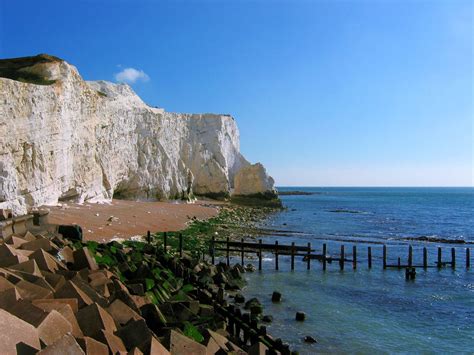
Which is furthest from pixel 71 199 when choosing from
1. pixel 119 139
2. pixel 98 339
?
pixel 98 339

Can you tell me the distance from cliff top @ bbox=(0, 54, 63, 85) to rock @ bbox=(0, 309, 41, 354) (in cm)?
2754

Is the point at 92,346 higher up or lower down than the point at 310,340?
higher up

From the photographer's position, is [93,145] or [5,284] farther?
[93,145]

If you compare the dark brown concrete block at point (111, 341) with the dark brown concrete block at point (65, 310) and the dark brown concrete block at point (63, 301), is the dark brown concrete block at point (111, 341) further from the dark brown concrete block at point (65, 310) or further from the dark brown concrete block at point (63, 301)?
the dark brown concrete block at point (63, 301)

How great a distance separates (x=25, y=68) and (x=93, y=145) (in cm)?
789

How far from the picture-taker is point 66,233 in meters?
13.9

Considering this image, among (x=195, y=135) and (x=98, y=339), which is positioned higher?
(x=195, y=135)

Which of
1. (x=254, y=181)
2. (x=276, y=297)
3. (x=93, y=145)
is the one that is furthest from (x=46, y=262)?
(x=254, y=181)

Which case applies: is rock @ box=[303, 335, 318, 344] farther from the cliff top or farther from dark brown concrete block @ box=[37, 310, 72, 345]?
the cliff top

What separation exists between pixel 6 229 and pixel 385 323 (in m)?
10.7

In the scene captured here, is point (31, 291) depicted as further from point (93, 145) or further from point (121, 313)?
point (93, 145)

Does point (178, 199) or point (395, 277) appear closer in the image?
point (395, 277)

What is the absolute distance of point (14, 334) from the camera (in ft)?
13.8

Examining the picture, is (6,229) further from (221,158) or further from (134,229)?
(221,158)
